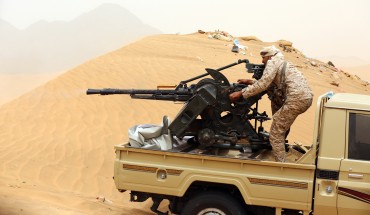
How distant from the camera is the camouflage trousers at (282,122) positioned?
7.18 metres

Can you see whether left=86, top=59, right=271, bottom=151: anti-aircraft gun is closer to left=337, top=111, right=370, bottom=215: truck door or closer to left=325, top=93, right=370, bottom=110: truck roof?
left=325, top=93, right=370, bottom=110: truck roof

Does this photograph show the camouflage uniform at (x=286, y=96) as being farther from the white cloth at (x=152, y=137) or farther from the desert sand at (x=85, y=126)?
the desert sand at (x=85, y=126)

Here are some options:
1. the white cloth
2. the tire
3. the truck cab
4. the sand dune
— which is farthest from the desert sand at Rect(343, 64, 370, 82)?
the tire

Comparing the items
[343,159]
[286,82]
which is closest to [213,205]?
[343,159]

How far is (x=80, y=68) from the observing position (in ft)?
63.1

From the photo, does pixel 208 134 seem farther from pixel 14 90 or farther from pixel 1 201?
pixel 14 90

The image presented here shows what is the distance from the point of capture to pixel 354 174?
6.50m

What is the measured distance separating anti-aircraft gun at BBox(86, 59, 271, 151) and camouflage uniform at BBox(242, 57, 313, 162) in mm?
318

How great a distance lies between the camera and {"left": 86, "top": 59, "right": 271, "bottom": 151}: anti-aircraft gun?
745cm

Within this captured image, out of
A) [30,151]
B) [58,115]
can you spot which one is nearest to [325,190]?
[30,151]

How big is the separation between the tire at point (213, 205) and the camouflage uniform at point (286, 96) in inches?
30.6

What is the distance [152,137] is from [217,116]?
0.83m

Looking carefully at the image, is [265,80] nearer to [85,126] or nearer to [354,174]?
[354,174]

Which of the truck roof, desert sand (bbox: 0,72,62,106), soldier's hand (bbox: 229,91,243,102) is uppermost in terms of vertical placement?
desert sand (bbox: 0,72,62,106)
